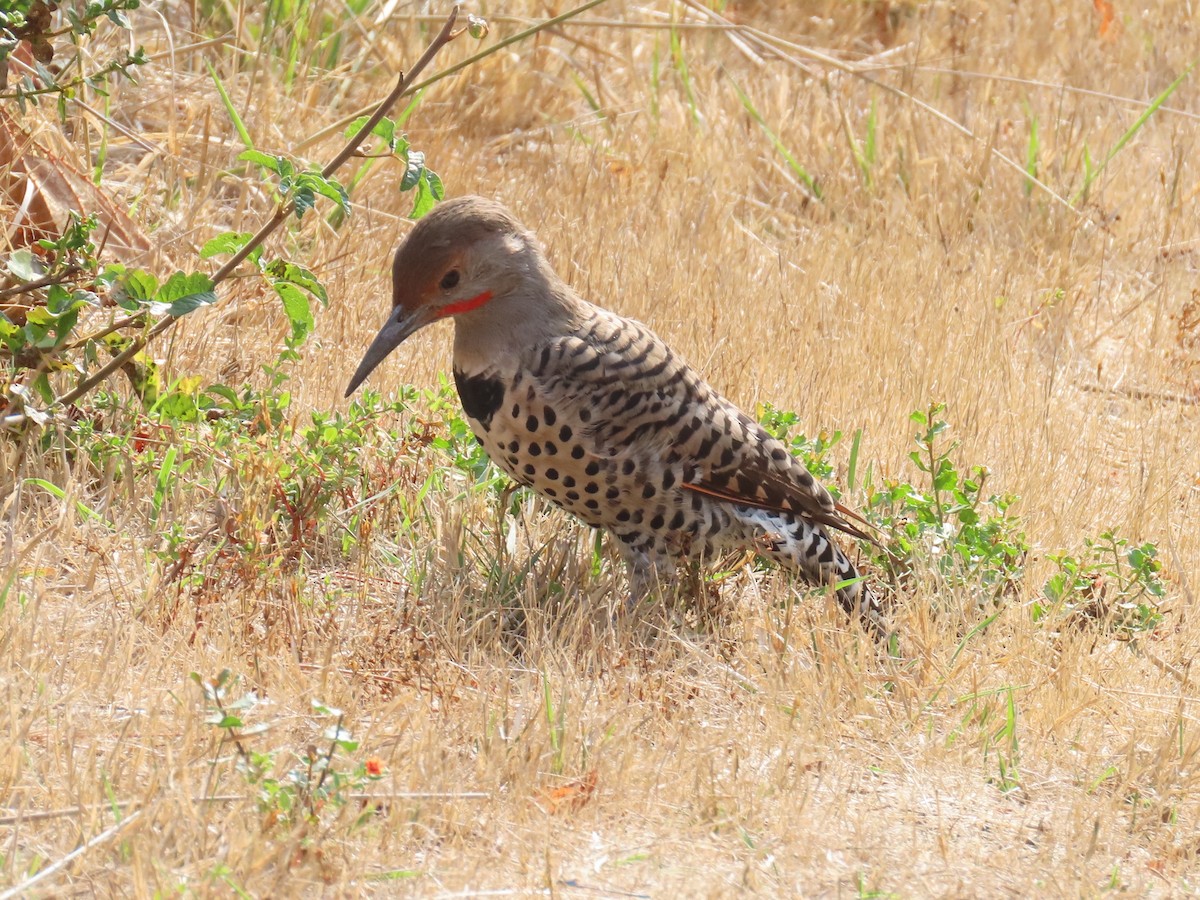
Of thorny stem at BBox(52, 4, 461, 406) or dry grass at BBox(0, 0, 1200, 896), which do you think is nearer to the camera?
dry grass at BBox(0, 0, 1200, 896)

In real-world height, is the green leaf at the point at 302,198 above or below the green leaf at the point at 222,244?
above

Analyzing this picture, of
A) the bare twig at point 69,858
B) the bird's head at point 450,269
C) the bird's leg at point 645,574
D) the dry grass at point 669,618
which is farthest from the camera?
the bird's leg at point 645,574

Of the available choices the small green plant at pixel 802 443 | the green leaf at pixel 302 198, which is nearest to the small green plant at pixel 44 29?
the green leaf at pixel 302 198

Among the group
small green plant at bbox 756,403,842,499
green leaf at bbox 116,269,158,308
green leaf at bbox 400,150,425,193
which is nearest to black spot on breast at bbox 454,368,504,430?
green leaf at bbox 400,150,425,193

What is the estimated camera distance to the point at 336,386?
188 inches

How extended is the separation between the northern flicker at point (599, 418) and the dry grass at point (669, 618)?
17cm

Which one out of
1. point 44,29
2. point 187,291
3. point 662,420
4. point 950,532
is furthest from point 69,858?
point 950,532

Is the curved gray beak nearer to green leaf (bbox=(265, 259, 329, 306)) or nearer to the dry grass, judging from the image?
green leaf (bbox=(265, 259, 329, 306))

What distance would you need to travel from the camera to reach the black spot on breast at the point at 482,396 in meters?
3.75

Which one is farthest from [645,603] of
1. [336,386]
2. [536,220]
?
[536,220]

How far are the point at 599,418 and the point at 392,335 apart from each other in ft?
1.81

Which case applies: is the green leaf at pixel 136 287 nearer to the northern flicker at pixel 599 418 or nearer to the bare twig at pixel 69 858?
the northern flicker at pixel 599 418

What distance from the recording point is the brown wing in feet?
12.4

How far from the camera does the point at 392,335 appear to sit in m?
3.77
